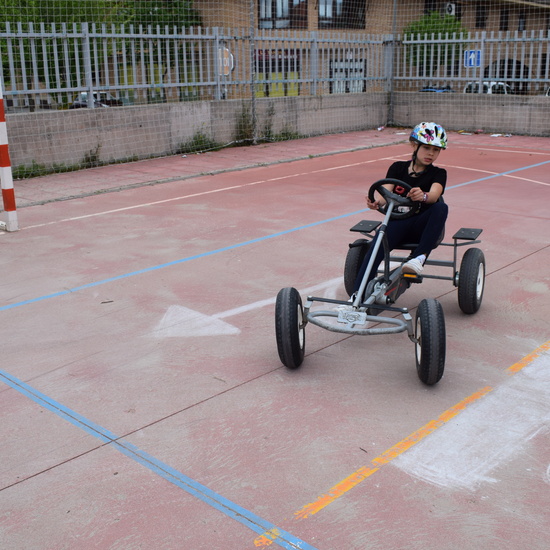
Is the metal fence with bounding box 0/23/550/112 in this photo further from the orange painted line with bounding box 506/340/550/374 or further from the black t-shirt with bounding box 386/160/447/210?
the orange painted line with bounding box 506/340/550/374

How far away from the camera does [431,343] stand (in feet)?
13.5

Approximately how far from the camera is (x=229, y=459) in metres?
3.58

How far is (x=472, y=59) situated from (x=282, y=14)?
17664mm

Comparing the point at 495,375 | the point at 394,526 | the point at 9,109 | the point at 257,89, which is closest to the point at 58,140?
the point at 9,109

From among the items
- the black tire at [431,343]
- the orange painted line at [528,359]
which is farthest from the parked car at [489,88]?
the black tire at [431,343]

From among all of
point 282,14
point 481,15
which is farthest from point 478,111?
point 481,15

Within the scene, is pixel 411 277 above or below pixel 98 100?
below

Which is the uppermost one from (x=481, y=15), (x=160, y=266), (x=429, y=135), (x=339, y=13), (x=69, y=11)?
(x=481, y=15)

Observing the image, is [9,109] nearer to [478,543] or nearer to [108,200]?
[108,200]

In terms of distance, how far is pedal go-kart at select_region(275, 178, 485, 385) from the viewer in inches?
164

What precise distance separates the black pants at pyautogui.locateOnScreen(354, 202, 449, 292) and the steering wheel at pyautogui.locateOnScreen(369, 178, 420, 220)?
115 millimetres

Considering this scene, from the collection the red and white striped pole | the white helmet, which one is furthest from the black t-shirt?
the red and white striped pole

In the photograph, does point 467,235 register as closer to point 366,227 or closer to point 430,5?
point 366,227

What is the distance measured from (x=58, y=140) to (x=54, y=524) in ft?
33.4
